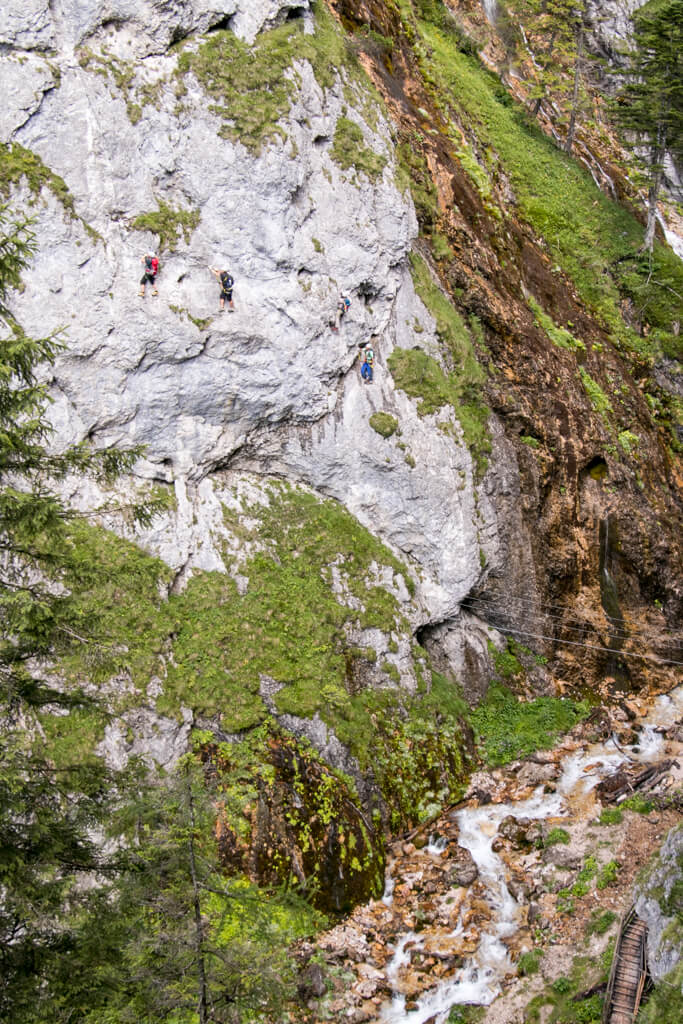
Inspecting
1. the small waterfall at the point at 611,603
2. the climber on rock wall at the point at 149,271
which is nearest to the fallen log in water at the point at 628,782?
the small waterfall at the point at 611,603

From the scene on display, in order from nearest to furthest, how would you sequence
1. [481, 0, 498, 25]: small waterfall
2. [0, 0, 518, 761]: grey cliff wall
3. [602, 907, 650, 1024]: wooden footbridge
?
[602, 907, 650, 1024]: wooden footbridge
[0, 0, 518, 761]: grey cliff wall
[481, 0, 498, 25]: small waterfall

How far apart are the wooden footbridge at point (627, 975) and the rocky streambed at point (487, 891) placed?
4.55ft

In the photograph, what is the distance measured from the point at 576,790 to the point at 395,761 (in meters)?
4.42

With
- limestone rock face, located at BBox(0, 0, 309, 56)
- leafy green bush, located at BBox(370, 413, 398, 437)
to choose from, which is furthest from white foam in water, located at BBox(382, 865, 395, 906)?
limestone rock face, located at BBox(0, 0, 309, 56)

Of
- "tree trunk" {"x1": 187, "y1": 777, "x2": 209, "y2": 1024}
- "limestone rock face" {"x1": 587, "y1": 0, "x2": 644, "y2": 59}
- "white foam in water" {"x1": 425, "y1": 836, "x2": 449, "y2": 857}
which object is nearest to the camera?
"tree trunk" {"x1": 187, "y1": 777, "x2": 209, "y2": 1024}

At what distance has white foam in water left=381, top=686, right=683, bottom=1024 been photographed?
1249 centimetres

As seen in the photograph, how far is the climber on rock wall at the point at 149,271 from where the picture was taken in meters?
16.6

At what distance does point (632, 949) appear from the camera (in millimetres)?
11820

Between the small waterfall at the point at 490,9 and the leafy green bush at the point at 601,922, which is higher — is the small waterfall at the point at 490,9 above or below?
above

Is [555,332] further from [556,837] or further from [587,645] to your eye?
[556,837]

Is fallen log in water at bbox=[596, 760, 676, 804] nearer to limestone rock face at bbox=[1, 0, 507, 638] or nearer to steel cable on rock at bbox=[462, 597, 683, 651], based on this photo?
steel cable on rock at bbox=[462, 597, 683, 651]

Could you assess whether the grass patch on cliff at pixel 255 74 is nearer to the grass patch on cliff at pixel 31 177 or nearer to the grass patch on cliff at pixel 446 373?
the grass patch on cliff at pixel 31 177

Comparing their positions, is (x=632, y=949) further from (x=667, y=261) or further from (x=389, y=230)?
(x=667, y=261)

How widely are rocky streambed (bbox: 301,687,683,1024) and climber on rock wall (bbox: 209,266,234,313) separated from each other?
12.3 meters
